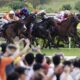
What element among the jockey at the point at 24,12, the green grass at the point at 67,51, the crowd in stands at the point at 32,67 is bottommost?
the green grass at the point at 67,51

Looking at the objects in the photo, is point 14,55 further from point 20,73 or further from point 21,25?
point 21,25

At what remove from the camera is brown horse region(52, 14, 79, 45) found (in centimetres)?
2011

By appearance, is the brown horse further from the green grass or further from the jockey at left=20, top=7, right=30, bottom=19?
the jockey at left=20, top=7, right=30, bottom=19

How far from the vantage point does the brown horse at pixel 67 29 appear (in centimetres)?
2011

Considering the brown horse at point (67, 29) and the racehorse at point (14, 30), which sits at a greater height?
the racehorse at point (14, 30)

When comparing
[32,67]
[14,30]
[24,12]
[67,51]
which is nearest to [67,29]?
[67,51]

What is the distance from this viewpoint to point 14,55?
775 cm

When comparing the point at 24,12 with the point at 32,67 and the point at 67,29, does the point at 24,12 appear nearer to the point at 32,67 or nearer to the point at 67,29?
the point at 67,29

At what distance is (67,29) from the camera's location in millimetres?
20219

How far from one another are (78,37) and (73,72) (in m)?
12.2

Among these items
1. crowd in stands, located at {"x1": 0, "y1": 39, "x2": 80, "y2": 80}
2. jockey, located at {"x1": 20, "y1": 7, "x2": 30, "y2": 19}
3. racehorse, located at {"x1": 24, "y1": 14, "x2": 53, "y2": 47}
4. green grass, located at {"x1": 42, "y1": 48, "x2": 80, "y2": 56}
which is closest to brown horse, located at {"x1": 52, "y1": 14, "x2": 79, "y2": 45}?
racehorse, located at {"x1": 24, "y1": 14, "x2": 53, "y2": 47}

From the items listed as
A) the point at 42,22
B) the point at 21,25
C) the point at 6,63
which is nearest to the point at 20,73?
the point at 6,63

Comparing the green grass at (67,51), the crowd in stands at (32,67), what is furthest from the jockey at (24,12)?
the crowd in stands at (32,67)

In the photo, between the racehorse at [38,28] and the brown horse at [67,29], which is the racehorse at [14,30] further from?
the brown horse at [67,29]
